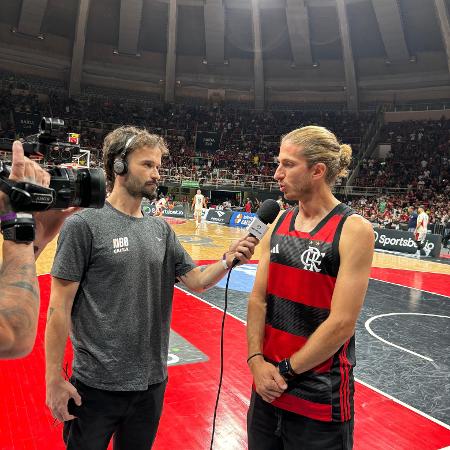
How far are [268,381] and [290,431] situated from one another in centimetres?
27

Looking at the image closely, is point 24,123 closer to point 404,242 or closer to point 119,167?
point 404,242

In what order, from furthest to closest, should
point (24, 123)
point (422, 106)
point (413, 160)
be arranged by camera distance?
point (422, 106) → point (24, 123) → point (413, 160)

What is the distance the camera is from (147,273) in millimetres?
2242

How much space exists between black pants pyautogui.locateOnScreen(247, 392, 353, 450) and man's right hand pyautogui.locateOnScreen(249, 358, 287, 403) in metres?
0.11

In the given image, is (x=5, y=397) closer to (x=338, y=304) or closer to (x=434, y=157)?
(x=338, y=304)

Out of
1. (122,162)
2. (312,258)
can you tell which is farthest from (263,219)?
(122,162)

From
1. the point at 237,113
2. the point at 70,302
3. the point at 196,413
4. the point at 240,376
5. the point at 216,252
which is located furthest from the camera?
the point at 237,113

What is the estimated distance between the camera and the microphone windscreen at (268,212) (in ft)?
7.68

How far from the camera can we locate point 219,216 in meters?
24.4

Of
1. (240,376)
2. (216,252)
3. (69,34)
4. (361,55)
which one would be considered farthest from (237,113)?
(240,376)

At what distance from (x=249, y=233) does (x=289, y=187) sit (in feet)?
1.18

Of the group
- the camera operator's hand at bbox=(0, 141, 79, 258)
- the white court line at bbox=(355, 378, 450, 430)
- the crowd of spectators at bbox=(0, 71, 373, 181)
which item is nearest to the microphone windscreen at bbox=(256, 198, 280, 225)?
the camera operator's hand at bbox=(0, 141, 79, 258)

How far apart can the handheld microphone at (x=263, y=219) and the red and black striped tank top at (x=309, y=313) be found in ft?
0.50

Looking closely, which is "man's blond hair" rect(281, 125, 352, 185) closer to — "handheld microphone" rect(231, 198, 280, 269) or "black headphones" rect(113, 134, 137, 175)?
"handheld microphone" rect(231, 198, 280, 269)
